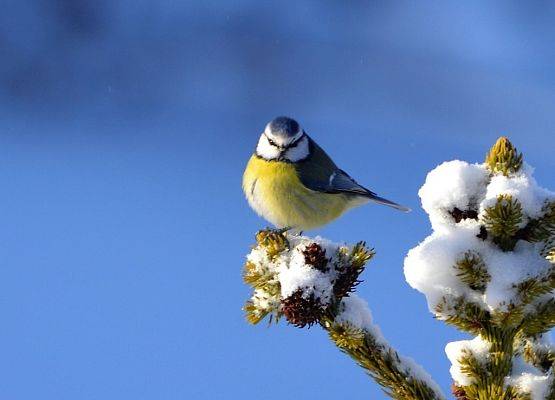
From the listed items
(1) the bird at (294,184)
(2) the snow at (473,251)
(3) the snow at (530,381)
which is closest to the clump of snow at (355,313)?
(2) the snow at (473,251)

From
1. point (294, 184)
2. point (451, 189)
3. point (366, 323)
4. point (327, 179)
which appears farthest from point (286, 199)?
point (451, 189)

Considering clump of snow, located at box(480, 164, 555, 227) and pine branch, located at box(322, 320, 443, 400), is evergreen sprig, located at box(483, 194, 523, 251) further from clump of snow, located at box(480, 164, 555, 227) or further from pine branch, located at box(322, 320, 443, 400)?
pine branch, located at box(322, 320, 443, 400)

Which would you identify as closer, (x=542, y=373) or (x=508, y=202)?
(x=508, y=202)

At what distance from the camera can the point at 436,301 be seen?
1097 millimetres

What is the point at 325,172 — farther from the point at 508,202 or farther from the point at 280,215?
the point at 508,202

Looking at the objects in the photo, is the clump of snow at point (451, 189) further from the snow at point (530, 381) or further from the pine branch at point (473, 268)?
the snow at point (530, 381)

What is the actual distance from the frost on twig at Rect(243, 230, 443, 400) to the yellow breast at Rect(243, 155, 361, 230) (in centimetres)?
105

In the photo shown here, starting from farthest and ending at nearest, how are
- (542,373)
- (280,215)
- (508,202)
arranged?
(280,215)
(542,373)
(508,202)

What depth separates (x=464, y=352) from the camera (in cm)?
110

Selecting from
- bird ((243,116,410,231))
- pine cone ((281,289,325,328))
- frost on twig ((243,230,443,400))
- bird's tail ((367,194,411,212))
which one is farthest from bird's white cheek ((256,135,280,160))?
pine cone ((281,289,325,328))

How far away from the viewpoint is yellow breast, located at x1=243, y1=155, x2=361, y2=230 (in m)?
2.29

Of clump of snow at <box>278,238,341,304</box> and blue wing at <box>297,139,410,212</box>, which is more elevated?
blue wing at <box>297,139,410,212</box>

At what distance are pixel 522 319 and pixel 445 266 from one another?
0.45ft

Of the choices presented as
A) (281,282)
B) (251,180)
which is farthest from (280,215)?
(281,282)
